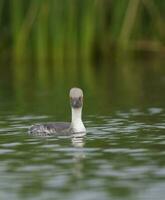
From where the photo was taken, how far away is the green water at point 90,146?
32.6ft

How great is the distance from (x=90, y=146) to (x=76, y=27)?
12905 millimetres

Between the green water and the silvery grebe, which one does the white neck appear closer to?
the silvery grebe

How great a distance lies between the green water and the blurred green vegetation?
3.69m

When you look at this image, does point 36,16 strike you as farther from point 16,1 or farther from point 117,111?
point 117,111

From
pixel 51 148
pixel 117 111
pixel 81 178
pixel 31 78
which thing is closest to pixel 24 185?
pixel 81 178

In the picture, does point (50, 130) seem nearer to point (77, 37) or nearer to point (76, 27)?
point (76, 27)

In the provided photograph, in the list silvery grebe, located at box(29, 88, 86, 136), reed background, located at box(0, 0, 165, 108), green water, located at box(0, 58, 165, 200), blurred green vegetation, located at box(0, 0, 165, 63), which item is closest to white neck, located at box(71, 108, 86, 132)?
silvery grebe, located at box(29, 88, 86, 136)

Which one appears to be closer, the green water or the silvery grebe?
the green water

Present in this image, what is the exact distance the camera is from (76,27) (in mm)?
25125

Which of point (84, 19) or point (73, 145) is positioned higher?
point (84, 19)

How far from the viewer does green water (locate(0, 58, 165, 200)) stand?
992cm

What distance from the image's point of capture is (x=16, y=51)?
83.5ft

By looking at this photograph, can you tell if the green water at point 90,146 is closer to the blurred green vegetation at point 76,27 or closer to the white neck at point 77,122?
the white neck at point 77,122

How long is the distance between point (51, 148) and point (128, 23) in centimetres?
1332
